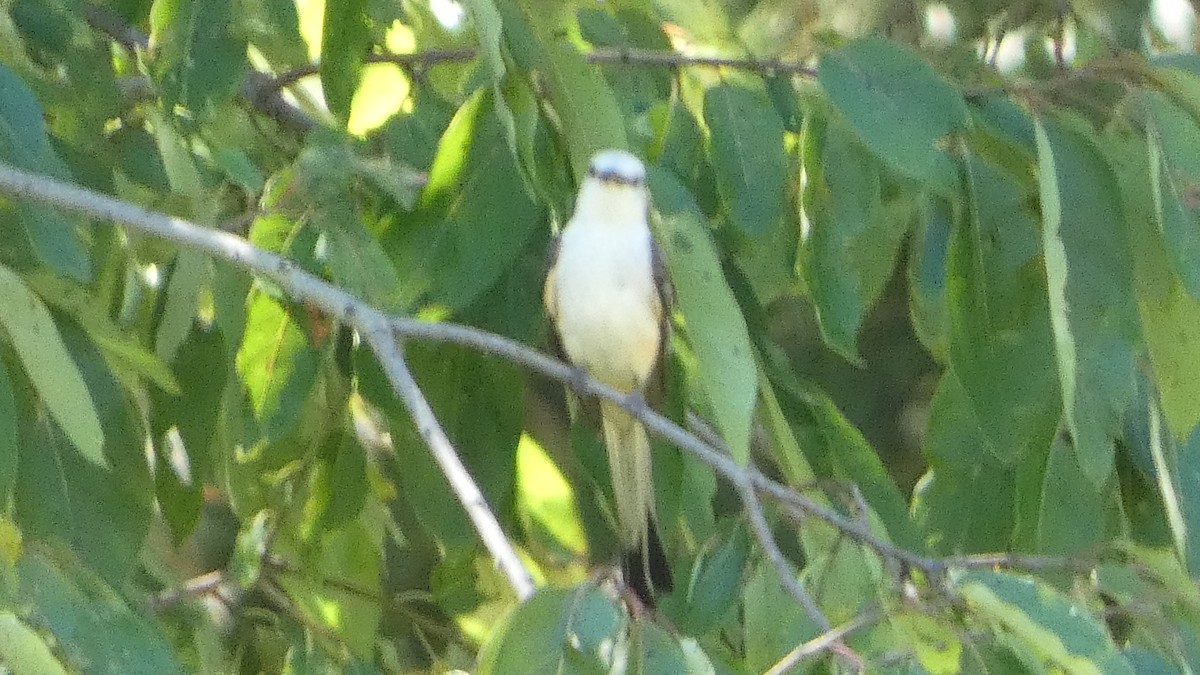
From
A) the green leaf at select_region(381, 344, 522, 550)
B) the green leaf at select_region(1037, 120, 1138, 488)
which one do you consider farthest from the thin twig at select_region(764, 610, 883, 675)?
the green leaf at select_region(381, 344, 522, 550)

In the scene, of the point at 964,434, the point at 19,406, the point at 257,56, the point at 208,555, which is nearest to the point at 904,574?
the point at 964,434

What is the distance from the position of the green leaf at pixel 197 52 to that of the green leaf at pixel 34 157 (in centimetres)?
25

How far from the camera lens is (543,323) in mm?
1846

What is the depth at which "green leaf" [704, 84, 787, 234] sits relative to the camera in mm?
1625

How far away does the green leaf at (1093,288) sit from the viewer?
1363mm

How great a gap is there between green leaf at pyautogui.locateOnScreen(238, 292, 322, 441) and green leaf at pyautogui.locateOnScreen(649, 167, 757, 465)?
49cm

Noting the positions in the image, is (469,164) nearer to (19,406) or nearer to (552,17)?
(552,17)

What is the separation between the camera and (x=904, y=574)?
1342 mm

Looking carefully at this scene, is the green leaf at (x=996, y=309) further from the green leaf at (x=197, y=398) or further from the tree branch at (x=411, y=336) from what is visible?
the green leaf at (x=197, y=398)

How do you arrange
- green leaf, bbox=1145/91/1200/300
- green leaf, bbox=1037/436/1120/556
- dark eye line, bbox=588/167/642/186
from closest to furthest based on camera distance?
green leaf, bbox=1145/91/1200/300, green leaf, bbox=1037/436/1120/556, dark eye line, bbox=588/167/642/186

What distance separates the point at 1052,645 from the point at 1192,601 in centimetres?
37

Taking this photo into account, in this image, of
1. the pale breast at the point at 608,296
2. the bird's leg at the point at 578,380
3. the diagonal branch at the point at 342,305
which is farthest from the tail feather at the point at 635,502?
the diagonal branch at the point at 342,305

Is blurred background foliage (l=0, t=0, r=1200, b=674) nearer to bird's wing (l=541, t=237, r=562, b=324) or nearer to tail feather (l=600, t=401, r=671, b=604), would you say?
tail feather (l=600, t=401, r=671, b=604)

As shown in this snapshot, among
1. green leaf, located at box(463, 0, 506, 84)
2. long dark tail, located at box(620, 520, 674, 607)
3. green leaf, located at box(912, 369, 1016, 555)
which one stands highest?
green leaf, located at box(463, 0, 506, 84)
